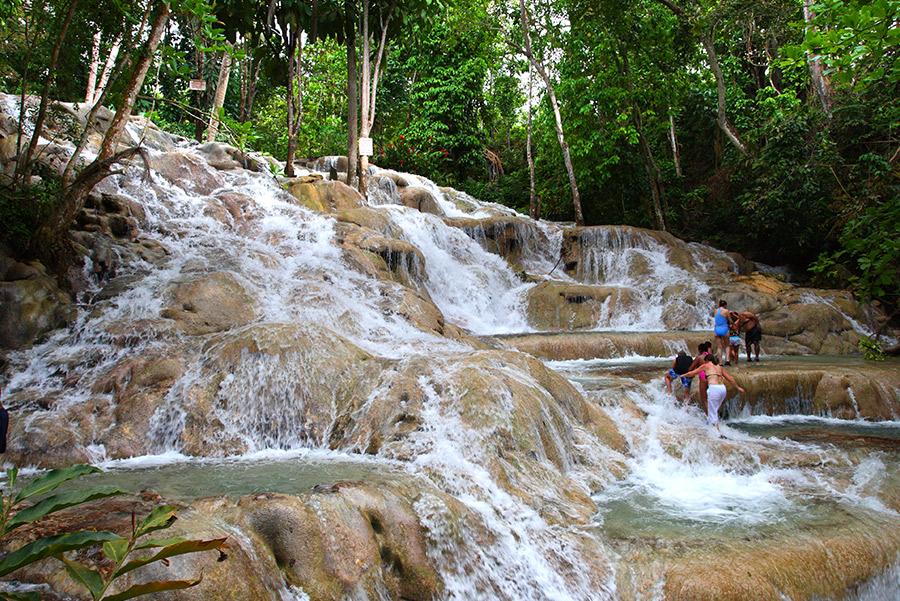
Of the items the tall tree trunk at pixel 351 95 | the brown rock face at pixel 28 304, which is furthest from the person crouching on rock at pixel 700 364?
the tall tree trunk at pixel 351 95

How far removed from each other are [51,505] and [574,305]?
46.9ft

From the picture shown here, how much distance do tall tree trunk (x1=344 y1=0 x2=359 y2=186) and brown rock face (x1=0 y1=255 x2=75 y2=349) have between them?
344 inches

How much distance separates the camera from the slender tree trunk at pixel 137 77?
7.83m

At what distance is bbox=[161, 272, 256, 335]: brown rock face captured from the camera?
341 inches

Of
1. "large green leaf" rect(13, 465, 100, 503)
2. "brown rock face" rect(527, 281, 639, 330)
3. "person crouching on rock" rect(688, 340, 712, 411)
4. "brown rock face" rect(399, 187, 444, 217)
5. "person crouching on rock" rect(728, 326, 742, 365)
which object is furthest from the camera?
"brown rock face" rect(399, 187, 444, 217)

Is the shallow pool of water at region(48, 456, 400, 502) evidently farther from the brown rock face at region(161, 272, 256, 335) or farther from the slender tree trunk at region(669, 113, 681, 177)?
the slender tree trunk at region(669, 113, 681, 177)

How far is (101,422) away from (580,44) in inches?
743

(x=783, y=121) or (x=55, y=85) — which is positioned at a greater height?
(x=783, y=121)

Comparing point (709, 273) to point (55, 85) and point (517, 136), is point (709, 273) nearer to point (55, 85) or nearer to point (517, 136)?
point (55, 85)

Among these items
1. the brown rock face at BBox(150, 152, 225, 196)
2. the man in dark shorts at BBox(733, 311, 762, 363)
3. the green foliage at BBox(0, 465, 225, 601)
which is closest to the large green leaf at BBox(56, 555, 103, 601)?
the green foliage at BBox(0, 465, 225, 601)

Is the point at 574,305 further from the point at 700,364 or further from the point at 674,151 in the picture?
the point at 674,151

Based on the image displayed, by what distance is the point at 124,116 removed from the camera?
822 cm

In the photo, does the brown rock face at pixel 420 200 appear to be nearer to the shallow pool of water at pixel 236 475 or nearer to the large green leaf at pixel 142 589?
the shallow pool of water at pixel 236 475

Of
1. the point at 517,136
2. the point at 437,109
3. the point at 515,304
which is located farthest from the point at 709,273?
the point at 517,136
